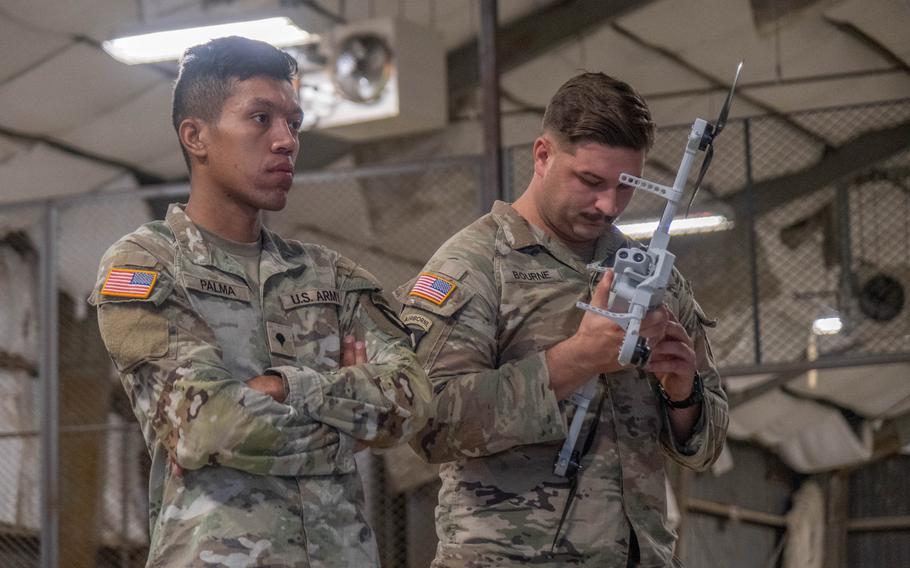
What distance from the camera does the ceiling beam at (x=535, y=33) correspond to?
7781 millimetres

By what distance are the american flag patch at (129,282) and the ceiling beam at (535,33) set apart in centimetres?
592

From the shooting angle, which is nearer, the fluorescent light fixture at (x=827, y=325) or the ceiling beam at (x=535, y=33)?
the fluorescent light fixture at (x=827, y=325)

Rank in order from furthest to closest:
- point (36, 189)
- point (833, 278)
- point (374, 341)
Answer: point (36, 189) < point (833, 278) < point (374, 341)

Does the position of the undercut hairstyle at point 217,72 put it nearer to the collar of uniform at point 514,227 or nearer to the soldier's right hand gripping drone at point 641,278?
the collar of uniform at point 514,227

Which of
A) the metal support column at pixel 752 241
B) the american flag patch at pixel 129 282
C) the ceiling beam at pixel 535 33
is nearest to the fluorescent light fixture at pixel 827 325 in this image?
the metal support column at pixel 752 241

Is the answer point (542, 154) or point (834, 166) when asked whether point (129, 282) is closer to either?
point (542, 154)

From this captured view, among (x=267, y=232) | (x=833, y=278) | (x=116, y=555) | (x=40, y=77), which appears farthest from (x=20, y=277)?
(x=267, y=232)

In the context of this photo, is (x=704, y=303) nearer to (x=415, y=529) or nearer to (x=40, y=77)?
(x=415, y=529)

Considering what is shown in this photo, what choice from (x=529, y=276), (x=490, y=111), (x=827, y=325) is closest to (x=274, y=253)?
(x=529, y=276)

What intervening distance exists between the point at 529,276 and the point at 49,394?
318 centimetres

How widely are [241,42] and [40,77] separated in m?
5.00

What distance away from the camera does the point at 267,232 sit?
7.18 ft

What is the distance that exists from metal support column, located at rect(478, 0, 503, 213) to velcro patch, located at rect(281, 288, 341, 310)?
8.25ft

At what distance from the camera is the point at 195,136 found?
7.02 ft
